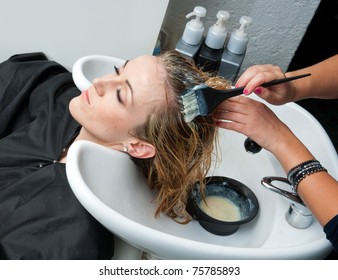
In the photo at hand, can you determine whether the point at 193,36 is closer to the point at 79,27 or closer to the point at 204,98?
the point at 79,27

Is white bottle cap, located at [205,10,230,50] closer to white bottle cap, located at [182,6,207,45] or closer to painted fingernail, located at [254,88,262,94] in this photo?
white bottle cap, located at [182,6,207,45]

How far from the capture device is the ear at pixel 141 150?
1.06 m

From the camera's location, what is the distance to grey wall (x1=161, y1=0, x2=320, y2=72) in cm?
144

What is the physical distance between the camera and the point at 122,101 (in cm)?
102

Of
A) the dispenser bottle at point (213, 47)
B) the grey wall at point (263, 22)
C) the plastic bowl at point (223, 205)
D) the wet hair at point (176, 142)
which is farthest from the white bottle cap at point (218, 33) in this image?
the plastic bowl at point (223, 205)

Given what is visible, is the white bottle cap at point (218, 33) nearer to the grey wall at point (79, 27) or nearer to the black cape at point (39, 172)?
the grey wall at point (79, 27)

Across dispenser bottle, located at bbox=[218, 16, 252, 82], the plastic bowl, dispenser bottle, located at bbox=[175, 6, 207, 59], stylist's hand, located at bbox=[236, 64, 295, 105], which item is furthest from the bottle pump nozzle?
the plastic bowl

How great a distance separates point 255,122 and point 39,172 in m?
0.53

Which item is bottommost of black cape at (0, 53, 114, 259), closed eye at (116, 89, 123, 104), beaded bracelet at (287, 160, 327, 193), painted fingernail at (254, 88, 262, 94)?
black cape at (0, 53, 114, 259)

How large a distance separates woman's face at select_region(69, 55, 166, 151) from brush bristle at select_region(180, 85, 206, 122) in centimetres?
7

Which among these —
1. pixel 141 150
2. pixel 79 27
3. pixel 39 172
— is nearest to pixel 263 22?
pixel 79 27

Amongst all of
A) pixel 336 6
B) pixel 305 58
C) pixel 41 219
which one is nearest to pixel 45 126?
pixel 41 219

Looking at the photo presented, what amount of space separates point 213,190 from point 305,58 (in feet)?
3.44

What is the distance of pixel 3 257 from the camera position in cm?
98
